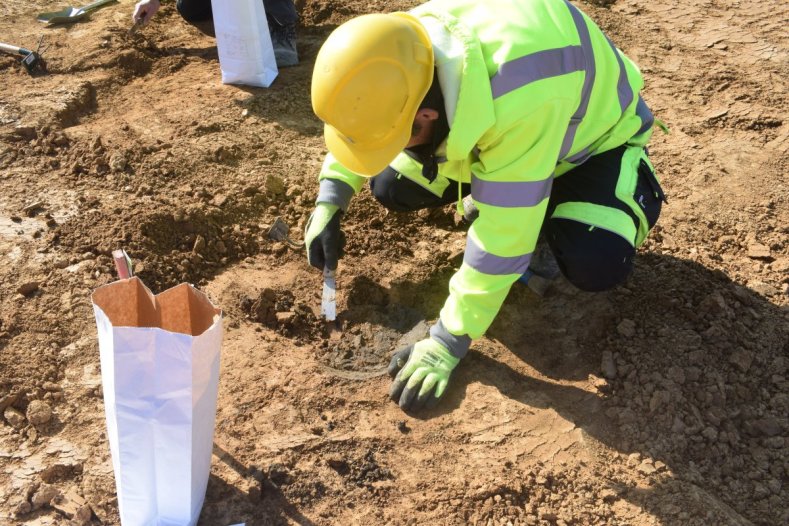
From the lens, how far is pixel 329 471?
2.37 meters

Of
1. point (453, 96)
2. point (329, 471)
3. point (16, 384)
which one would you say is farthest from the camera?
point (16, 384)

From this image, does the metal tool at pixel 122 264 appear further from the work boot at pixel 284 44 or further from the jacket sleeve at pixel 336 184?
the work boot at pixel 284 44

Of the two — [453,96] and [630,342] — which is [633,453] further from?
[453,96]

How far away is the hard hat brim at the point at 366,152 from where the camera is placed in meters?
2.12

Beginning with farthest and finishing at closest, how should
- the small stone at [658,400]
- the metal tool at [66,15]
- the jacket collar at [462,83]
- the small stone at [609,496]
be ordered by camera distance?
1. the metal tool at [66,15]
2. the small stone at [658,400]
3. the small stone at [609,496]
4. the jacket collar at [462,83]

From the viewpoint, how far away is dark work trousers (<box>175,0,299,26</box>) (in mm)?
4363

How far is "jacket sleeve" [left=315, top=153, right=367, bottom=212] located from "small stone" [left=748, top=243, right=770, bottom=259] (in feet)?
5.88

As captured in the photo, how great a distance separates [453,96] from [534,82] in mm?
271

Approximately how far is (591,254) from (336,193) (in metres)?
1.03

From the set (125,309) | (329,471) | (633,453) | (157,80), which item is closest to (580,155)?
(633,453)

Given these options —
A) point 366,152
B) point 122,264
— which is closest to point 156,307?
point 122,264

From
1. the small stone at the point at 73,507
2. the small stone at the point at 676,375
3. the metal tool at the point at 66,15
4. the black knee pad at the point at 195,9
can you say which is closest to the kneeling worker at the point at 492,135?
the small stone at the point at 676,375

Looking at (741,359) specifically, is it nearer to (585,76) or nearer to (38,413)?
(585,76)

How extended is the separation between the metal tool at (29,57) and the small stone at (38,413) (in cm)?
253
